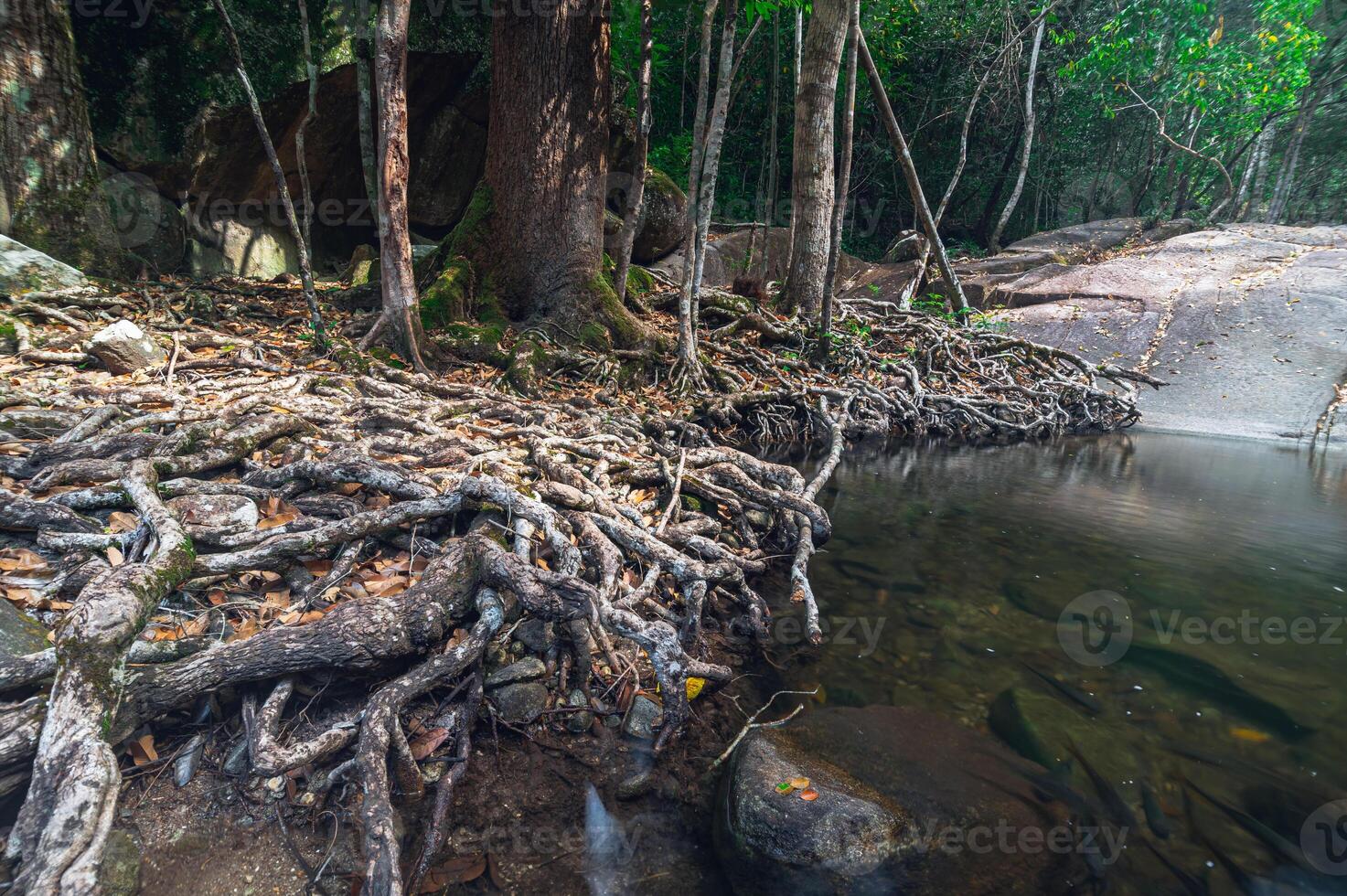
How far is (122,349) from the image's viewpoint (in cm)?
462

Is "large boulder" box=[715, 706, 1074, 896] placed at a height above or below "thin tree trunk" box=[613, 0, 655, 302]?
below

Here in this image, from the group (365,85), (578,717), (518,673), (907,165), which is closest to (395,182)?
(365,85)

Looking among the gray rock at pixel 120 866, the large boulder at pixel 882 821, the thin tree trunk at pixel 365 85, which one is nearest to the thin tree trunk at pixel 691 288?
the thin tree trunk at pixel 365 85

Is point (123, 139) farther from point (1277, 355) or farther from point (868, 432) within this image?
point (1277, 355)

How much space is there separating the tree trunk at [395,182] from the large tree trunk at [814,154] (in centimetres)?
576

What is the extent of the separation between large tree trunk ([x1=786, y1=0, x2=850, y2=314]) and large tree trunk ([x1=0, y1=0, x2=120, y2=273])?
8.15m

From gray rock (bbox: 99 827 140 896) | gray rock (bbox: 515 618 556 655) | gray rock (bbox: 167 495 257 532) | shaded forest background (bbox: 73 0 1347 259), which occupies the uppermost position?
shaded forest background (bbox: 73 0 1347 259)

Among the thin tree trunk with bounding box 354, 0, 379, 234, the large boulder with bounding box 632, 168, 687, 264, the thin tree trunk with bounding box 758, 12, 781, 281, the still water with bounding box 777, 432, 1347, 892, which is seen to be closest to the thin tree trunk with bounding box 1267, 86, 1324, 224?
the thin tree trunk with bounding box 758, 12, 781, 281

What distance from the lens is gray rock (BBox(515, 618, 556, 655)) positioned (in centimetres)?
286

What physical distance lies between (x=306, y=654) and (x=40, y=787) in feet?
2.34

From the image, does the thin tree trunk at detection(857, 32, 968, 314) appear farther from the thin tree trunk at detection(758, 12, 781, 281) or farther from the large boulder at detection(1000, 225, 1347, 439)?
the thin tree trunk at detection(758, 12, 781, 281)

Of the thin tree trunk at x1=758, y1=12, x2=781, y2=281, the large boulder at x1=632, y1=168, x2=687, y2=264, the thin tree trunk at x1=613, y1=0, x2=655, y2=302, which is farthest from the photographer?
the thin tree trunk at x1=758, y1=12, x2=781, y2=281

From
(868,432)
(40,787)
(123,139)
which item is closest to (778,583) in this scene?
(40,787)

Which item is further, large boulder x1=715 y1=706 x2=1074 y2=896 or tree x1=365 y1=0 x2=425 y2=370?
tree x1=365 y1=0 x2=425 y2=370
